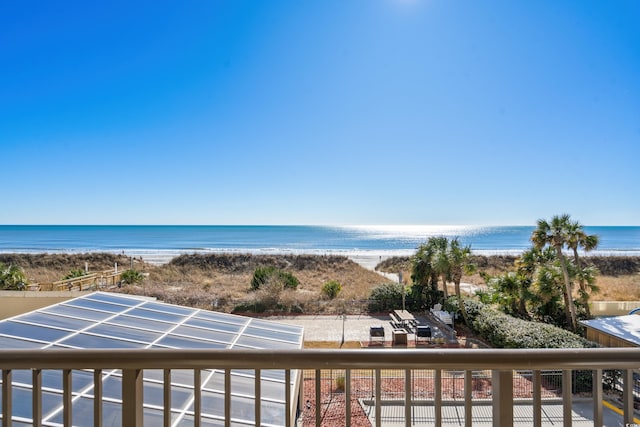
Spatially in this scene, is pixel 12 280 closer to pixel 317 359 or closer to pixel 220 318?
pixel 220 318

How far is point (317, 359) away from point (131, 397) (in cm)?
82

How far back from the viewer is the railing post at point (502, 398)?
1.33 meters

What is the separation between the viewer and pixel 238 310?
1599 cm

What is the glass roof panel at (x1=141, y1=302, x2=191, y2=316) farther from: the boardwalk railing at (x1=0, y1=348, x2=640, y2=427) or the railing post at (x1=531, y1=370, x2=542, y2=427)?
the railing post at (x1=531, y1=370, x2=542, y2=427)

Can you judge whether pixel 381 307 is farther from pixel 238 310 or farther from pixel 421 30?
pixel 421 30

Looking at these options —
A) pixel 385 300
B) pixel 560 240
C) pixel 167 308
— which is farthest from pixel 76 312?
pixel 560 240

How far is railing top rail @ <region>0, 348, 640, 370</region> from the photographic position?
1.28 metres

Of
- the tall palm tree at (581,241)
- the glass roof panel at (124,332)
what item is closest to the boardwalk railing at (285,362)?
the glass roof panel at (124,332)

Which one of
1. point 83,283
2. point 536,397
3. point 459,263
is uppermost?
point 536,397

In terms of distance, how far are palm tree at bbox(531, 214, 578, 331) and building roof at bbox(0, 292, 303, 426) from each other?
10.8 meters

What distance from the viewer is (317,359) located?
1295 millimetres

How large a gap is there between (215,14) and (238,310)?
12.8 meters

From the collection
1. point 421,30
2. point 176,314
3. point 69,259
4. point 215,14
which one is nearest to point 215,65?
point 215,14

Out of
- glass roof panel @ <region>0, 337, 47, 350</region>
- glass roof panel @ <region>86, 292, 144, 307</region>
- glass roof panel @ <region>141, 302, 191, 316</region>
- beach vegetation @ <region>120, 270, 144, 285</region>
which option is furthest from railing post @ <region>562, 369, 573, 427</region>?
beach vegetation @ <region>120, 270, 144, 285</region>
